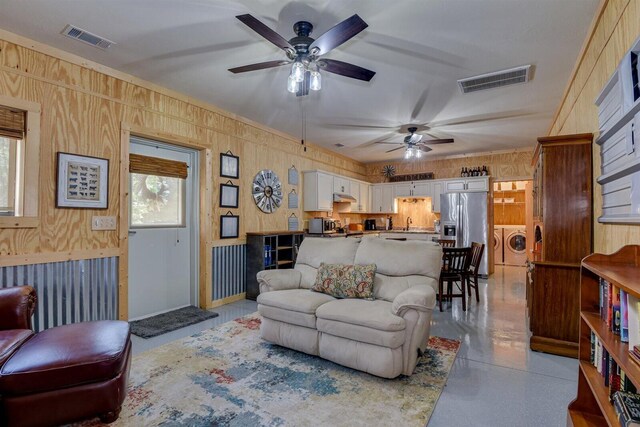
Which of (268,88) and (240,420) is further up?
(268,88)

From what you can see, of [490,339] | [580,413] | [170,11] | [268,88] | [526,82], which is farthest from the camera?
[268,88]

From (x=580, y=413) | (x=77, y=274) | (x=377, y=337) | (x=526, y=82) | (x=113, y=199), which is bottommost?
(x=580, y=413)

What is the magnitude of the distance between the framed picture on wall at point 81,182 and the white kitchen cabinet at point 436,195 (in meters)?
6.48

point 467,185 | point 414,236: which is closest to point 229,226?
point 414,236

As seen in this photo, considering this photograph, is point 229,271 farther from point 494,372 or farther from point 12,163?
point 494,372

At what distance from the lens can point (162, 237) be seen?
158 inches

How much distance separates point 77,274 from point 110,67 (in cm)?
211

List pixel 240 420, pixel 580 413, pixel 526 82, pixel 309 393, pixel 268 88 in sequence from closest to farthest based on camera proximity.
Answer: pixel 580 413, pixel 240 420, pixel 309 393, pixel 526 82, pixel 268 88

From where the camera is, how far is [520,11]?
236 centimetres

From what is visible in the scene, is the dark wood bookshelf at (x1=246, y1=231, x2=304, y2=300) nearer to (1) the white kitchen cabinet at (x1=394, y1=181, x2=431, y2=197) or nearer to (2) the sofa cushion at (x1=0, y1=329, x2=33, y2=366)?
(2) the sofa cushion at (x1=0, y1=329, x2=33, y2=366)

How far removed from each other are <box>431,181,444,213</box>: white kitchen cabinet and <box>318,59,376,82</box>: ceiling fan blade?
530 centimetres

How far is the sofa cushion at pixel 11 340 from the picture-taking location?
1.85 metres

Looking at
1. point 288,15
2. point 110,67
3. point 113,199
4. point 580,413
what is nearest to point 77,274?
point 113,199

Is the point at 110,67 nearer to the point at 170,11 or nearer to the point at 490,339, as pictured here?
the point at 170,11
